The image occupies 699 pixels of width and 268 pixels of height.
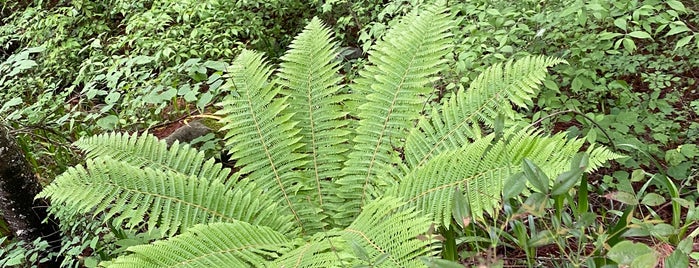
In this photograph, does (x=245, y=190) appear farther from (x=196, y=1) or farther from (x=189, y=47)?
(x=196, y=1)

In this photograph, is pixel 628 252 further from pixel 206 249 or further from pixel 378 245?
pixel 206 249

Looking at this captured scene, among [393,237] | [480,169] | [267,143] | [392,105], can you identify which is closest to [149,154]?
[267,143]

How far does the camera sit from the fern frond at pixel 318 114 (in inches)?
81.3

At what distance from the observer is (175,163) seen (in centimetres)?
200

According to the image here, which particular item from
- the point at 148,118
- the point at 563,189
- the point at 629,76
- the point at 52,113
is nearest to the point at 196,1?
the point at 148,118

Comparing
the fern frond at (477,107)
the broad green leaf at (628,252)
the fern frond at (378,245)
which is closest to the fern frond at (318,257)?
the fern frond at (378,245)

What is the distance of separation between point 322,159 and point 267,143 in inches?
8.5

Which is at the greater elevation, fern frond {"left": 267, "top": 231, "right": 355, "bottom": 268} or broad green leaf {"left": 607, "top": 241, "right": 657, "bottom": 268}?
broad green leaf {"left": 607, "top": 241, "right": 657, "bottom": 268}

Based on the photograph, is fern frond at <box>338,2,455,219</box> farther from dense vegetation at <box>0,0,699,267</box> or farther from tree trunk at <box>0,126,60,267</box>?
tree trunk at <box>0,126,60,267</box>

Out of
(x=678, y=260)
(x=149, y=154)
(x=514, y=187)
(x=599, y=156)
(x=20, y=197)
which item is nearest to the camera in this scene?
(x=678, y=260)

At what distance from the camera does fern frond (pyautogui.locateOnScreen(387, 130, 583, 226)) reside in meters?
1.60

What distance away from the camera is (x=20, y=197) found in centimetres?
221

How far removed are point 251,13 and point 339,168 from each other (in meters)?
1.83

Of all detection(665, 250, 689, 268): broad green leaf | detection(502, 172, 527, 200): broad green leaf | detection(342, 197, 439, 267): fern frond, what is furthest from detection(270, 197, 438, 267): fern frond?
detection(665, 250, 689, 268): broad green leaf
